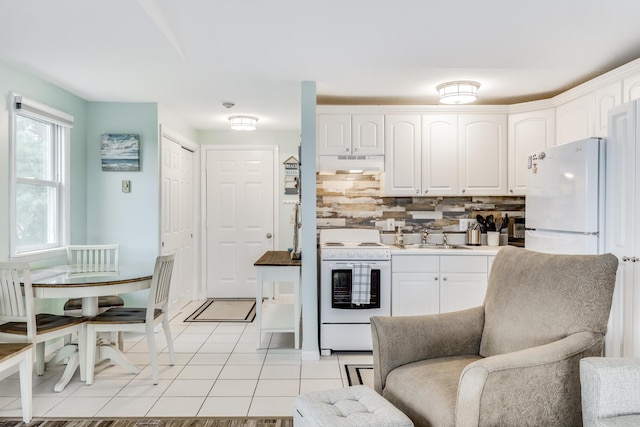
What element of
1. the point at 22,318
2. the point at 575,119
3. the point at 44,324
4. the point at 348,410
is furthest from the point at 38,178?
the point at 575,119

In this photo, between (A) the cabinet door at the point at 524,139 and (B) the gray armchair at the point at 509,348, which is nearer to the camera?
(B) the gray armchair at the point at 509,348

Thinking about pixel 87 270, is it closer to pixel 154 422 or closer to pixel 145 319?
pixel 145 319

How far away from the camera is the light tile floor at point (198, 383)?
8.59 ft

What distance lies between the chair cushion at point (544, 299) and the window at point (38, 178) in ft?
11.0

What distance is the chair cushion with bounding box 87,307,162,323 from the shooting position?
3.00m

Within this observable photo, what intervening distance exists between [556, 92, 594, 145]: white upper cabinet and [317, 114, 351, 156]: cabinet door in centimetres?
187

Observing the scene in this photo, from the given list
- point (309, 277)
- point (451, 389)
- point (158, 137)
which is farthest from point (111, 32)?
point (451, 389)

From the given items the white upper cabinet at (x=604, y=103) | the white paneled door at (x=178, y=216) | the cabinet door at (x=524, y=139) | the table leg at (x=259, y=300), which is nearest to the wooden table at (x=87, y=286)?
the table leg at (x=259, y=300)

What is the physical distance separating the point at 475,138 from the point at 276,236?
285 cm

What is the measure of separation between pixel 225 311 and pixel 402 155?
2799 mm

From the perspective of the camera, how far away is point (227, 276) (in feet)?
18.9

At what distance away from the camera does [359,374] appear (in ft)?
10.4

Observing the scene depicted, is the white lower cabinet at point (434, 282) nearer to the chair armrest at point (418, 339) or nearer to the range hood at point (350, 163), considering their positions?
the range hood at point (350, 163)

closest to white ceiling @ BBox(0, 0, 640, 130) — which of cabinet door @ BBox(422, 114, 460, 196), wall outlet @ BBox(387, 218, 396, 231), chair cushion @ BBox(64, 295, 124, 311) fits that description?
cabinet door @ BBox(422, 114, 460, 196)
